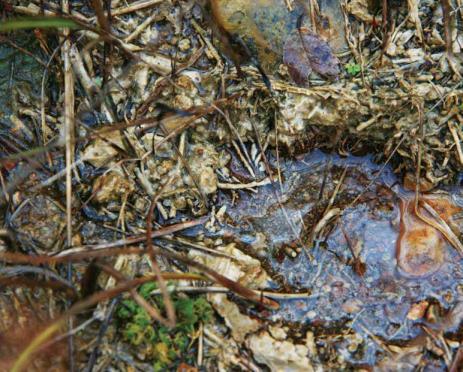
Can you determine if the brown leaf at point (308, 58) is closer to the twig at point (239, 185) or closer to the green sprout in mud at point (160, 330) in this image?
the twig at point (239, 185)

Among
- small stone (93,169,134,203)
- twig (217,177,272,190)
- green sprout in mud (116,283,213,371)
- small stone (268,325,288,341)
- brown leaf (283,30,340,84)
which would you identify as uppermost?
brown leaf (283,30,340,84)

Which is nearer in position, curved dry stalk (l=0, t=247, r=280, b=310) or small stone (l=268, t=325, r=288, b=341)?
curved dry stalk (l=0, t=247, r=280, b=310)

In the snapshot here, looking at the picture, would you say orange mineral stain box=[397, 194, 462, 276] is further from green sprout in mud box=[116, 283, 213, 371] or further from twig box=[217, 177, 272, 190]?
green sprout in mud box=[116, 283, 213, 371]

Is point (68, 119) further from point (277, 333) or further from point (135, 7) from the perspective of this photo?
point (277, 333)

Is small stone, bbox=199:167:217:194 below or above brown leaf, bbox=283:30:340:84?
below

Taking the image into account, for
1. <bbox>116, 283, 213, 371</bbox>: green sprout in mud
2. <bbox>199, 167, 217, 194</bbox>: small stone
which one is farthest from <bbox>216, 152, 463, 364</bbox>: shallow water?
<bbox>116, 283, 213, 371</bbox>: green sprout in mud

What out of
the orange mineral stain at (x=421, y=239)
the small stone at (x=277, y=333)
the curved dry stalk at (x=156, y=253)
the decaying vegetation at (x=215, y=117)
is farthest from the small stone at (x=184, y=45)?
the small stone at (x=277, y=333)
